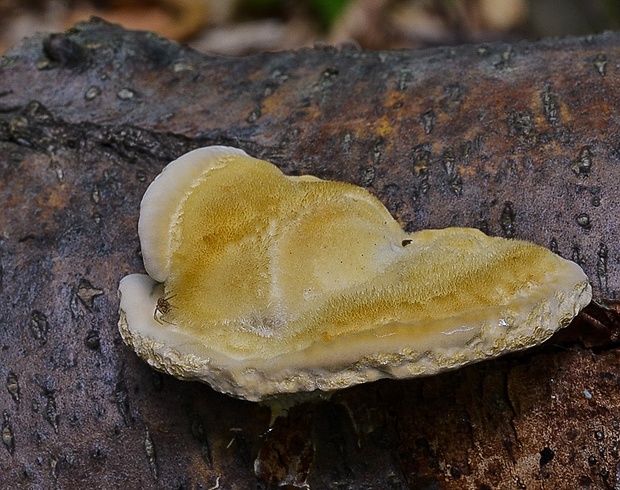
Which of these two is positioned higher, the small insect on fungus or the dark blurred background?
the small insect on fungus

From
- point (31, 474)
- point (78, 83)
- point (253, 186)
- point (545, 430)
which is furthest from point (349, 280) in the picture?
point (78, 83)

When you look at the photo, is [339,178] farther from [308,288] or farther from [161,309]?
[161,309]

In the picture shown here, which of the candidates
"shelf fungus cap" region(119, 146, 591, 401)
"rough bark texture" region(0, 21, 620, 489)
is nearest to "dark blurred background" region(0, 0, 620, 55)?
"rough bark texture" region(0, 21, 620, 489)

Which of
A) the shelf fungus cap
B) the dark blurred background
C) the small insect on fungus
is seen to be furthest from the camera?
the dark blurred background

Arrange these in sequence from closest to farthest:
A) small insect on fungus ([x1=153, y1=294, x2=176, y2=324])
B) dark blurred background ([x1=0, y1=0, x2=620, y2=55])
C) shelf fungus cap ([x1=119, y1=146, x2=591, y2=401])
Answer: shelf fungus cap ([x1=119, y1=146, x2=591, y2=401]) < small insect on fungus ([x1=153, y1=294, x2=176, y2=324]) < dark blurred background ([x1=0, y1=0, x2=620, y2=55])

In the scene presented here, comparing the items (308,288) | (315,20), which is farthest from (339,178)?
(315,20)

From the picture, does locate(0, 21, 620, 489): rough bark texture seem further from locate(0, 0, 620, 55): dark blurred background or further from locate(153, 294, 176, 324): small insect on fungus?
locate(0, 0, 620, 55): dark blurred background

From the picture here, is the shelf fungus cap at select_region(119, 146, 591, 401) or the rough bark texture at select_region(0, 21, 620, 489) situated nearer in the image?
the shelf fungus cap at select_region(119, 146, 591, 401)
